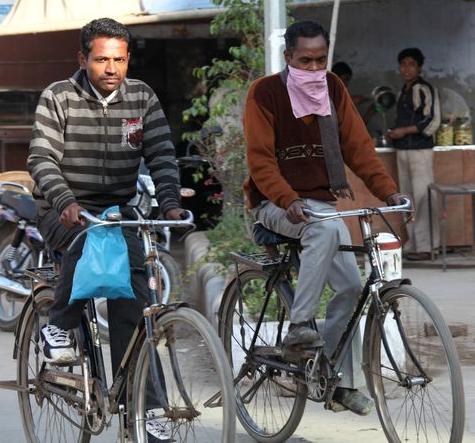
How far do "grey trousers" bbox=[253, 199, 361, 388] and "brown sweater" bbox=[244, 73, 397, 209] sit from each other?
0.38ft

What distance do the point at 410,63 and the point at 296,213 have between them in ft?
20.0

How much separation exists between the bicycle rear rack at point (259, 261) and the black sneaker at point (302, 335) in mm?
362

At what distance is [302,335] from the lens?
498 cm

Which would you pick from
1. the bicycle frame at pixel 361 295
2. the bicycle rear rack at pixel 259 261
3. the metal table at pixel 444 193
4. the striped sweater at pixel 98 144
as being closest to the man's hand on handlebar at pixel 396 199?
the bicycle frame at pixel 361 295

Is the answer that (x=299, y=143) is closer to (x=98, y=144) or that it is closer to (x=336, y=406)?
(x=98, y=144)

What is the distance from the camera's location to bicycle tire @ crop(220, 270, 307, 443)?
5359 mm

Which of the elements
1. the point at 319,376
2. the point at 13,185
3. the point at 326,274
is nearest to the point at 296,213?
the point at 326,274

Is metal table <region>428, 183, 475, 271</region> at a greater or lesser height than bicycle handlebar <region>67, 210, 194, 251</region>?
lesser

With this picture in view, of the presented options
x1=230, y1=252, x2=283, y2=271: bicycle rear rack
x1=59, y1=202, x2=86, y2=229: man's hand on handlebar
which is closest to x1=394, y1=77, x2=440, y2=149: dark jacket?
x1=230, y1=252, x2=283, y2=271: bicycle rear rack

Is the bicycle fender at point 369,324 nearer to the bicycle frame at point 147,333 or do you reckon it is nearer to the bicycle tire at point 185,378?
the bicycle tire at point 185,378

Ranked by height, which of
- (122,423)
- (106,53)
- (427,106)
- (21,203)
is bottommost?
(122,423)

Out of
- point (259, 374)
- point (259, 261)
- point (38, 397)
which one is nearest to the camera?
point (38, 397)

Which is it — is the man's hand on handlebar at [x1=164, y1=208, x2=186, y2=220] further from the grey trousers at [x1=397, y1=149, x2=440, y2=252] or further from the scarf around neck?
the grey trousers at [x1=397, y1=149, x2=440, y2=252]

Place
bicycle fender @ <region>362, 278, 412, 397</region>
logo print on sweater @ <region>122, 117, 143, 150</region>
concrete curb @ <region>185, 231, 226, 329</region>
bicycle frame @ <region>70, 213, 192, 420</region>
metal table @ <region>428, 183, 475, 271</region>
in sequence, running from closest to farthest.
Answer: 1. bicycle frame @ <region>70, 213, 192, 420</region>
2. bicycle fender @ <region>362, 278, 412, 397</region>
3. logo print on sweater @ <region>122, 117, 143, 150</region>
4. concrete curb @ <region>185, 231, 226, 329</region>
5. metal table @ <region>428, 183, 475, 271</region>
